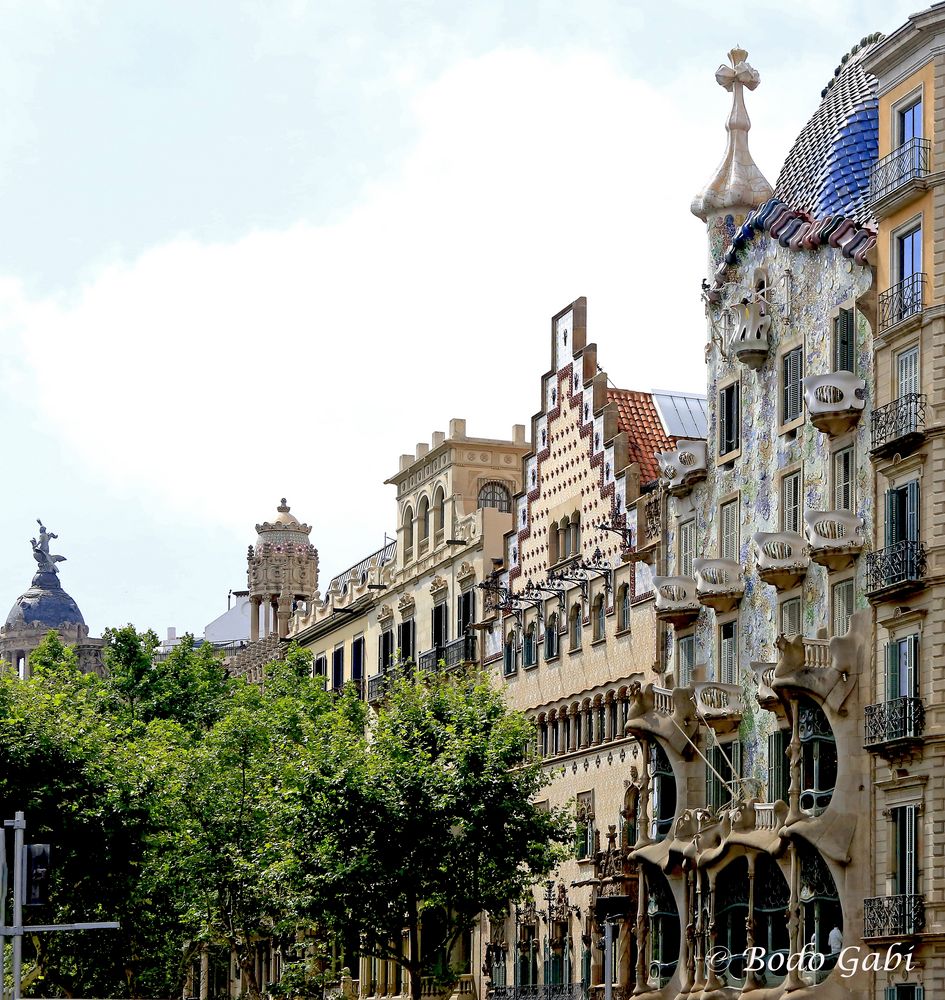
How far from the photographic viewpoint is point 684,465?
183ft

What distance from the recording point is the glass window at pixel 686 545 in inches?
2199

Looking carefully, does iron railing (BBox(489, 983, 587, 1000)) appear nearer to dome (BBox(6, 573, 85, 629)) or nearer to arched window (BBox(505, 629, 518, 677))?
arched window (BBox(505, 629, 518, 677))

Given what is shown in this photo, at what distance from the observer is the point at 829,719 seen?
153 feet

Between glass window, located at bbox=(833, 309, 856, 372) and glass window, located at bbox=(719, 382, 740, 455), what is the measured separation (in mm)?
5221

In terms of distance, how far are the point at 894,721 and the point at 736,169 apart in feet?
58.8

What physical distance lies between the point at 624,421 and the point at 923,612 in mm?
18644

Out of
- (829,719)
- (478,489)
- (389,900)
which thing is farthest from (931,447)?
(478,489)

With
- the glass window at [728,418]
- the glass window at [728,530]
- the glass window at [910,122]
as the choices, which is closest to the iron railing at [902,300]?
the glass window at [910,122]

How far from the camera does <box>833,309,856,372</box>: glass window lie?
48.7 m

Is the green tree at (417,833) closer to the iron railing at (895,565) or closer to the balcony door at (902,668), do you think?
the balcony door at (902,668)

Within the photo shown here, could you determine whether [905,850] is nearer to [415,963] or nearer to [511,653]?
[415,963]

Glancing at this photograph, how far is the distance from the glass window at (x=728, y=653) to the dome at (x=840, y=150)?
9784 mm

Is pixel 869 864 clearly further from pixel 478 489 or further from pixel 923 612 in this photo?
pixel 478 489

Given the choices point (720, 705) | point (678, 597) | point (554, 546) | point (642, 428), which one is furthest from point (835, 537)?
point (554, 546)
